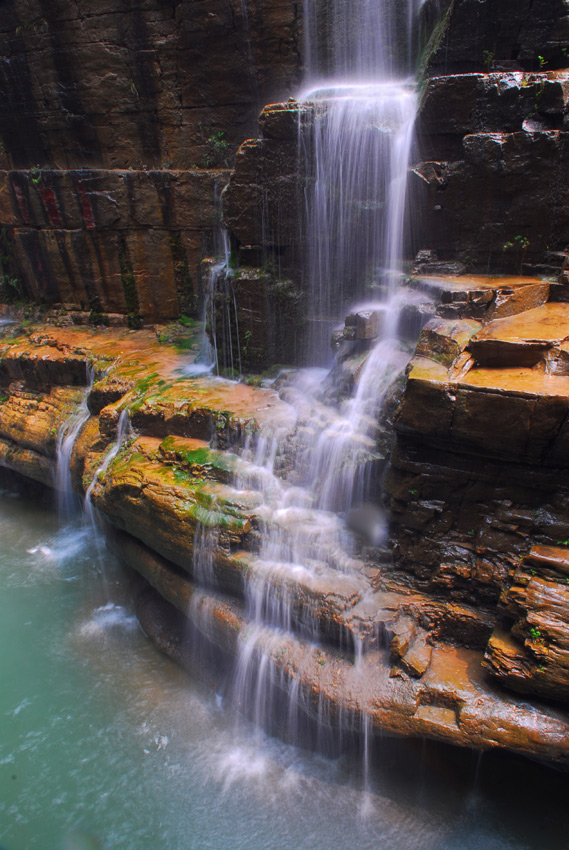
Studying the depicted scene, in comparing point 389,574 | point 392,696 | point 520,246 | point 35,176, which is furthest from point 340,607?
point 35,176

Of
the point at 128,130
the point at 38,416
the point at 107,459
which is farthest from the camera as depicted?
the point at 128,130

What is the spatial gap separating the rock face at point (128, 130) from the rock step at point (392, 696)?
798cm

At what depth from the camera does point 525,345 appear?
4.20 metres

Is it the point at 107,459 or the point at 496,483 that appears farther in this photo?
the point at 107,459

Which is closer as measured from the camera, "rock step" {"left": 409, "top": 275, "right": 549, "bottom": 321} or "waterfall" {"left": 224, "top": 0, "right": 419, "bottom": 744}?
"waterfall" {"left": 224, "top": 0, "right": 419, "bottom": 744}

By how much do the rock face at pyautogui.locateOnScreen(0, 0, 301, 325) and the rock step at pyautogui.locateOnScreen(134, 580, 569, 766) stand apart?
26.2 ft

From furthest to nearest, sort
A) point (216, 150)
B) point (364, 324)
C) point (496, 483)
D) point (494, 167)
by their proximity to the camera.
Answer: point (216, 150), point (364, 324), point (494, 167), point (496, 483)

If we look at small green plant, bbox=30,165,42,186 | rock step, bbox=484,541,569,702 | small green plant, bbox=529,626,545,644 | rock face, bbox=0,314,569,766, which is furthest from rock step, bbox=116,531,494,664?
small green plant, bbox=30,165,42,186

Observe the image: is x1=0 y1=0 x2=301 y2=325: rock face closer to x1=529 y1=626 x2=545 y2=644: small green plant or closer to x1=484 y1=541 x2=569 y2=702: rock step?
x1=484 y1=541 x2=569 y2=702: rock step

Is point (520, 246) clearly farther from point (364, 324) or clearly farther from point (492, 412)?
point (492, 412)

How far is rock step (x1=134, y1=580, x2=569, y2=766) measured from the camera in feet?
11.6

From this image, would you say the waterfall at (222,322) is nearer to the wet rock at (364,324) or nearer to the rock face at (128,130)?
the wet rock at (364,324)

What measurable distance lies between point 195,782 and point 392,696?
2.12 meters

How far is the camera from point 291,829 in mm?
4074
